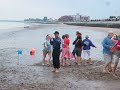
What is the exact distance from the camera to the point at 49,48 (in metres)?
17.0

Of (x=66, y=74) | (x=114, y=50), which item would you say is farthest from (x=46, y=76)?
(x=114, y=50)

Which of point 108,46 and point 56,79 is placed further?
point 108,46

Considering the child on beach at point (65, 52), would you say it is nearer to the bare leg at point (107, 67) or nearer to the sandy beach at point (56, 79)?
the sandy beach at point (56, 79)

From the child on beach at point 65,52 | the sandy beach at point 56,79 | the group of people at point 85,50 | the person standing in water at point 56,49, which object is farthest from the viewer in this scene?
the child on beach at point 65,52

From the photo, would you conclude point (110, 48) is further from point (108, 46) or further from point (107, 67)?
point (107, 67)

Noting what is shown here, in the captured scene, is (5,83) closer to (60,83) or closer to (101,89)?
(60,83)

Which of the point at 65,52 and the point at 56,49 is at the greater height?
the point at 56,49

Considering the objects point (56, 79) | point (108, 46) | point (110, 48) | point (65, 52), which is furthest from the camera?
point (65, 52)

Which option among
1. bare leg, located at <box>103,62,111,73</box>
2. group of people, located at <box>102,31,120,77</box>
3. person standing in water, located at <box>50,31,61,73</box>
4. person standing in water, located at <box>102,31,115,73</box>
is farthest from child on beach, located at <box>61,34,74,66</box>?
person standing in water, located at <box>102,31,115,73</box>

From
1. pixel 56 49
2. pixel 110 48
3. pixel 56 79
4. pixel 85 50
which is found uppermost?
pixel 110 48

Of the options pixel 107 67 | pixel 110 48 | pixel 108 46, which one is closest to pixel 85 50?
pixel 107 67

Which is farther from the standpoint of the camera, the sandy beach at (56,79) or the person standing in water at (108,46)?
the person standing in water at (108,46)

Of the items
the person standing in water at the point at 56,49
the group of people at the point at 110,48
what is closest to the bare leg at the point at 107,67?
the group of people at the point at 110,48

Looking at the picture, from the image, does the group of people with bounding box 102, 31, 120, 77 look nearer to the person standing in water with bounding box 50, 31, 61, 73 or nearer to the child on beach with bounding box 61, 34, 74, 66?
the person standing in water with bounding box 50, 31, 61, 73
